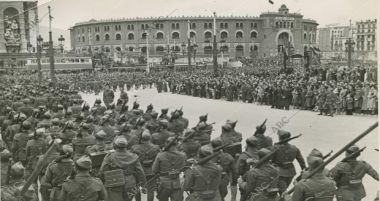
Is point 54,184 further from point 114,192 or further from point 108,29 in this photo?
point 108,29

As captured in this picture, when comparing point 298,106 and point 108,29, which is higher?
point 108,29

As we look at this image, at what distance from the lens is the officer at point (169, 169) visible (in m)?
7.39

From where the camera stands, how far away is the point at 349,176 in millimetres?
6387

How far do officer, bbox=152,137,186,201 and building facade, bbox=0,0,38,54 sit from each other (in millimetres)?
71147

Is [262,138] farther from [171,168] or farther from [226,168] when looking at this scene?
[171,168]

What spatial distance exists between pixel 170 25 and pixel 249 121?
70.6m

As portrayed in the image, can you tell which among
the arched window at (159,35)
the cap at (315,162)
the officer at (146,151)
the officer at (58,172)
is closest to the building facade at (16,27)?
the arched window at (159,35)

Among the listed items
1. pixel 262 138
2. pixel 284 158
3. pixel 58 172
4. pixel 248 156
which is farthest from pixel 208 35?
pixel 58 172

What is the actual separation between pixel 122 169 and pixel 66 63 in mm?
57596

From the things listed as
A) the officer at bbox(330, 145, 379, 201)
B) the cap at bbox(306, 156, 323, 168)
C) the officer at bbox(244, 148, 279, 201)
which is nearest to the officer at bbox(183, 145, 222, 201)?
the officer at bbox(244, 148, 279, 201)

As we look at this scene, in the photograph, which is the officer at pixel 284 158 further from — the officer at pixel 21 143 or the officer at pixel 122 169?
the officer at pixel 21 143

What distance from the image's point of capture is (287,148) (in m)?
7.37

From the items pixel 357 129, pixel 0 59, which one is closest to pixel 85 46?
pixel 0 59

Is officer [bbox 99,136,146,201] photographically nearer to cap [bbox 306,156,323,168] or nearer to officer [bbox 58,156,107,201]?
officer [bbox 58,156,107,201]
